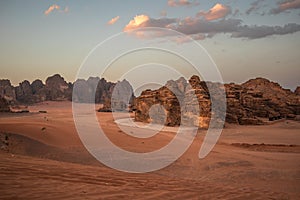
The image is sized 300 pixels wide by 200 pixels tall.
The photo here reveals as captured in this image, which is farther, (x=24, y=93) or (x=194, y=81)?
(x=24, y=93)

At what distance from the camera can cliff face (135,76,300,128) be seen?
25.6m

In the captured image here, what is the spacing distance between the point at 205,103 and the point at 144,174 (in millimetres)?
16774

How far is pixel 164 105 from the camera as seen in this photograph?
89.8 ft

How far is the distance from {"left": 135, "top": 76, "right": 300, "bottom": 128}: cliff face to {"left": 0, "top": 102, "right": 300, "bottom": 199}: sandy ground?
5.05m

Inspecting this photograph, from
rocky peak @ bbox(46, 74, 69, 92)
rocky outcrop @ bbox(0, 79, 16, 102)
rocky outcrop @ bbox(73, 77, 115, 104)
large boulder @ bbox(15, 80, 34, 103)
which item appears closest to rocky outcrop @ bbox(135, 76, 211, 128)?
rocky outcrop @ bbox(0, 79, 16, 102)

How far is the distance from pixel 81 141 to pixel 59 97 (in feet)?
184

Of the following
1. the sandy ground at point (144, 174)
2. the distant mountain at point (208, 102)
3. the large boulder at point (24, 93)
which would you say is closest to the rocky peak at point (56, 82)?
the large boulder at point (24, 93)

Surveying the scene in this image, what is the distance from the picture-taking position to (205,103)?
81.4 ft

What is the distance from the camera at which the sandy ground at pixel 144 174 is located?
18.9 feet

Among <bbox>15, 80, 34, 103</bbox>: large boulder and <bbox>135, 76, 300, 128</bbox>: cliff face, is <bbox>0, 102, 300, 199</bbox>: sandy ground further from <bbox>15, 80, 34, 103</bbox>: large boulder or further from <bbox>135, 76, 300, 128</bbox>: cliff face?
<bbox>15, 80, 34, 103</bbox>: large boulder

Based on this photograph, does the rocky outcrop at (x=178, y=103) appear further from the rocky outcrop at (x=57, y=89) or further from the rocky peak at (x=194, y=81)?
the rocky outcrop at (x=57, y=89)

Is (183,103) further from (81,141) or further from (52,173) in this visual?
(52,173)

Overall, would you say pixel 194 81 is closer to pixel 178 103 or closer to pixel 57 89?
pixel 178 103

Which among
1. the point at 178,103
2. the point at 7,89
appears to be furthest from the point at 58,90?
the point at 178,103
